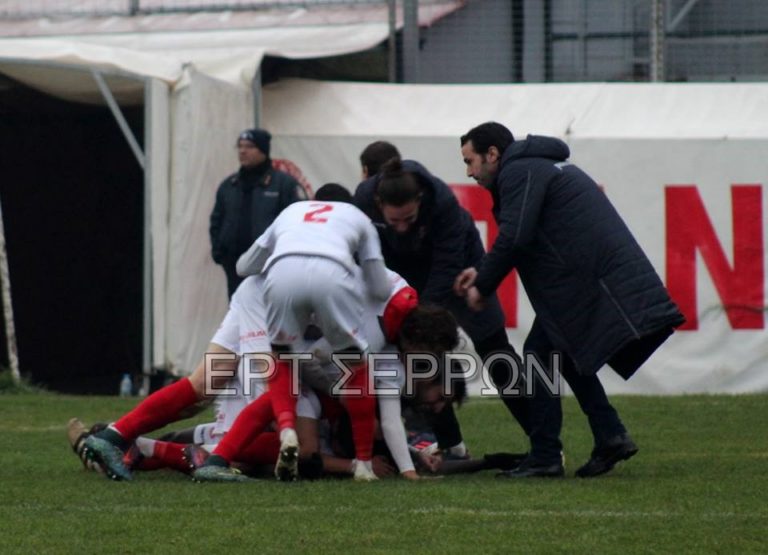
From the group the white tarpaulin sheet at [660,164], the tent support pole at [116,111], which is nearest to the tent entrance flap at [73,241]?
the tent support pole at [116,111]

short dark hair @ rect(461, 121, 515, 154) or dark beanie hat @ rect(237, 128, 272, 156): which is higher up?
short dark hair @ rect(461, 121, 515, 154)

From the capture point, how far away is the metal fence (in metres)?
14.1

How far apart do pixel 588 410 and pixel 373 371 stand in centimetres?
98

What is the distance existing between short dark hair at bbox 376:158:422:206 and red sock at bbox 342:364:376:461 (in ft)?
2.59

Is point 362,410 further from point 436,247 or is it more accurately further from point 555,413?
point 436,247

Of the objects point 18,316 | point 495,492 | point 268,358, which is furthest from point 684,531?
point 18,316

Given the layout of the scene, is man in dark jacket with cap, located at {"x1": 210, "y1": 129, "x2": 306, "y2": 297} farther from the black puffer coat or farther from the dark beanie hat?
the black puffer coat

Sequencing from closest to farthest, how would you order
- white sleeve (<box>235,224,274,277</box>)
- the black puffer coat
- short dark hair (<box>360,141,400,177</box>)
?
white sleeve (<box>235,224,274,277</box>) < the black puffer coat < short dark hair (<box>360,141,400,177</box>)

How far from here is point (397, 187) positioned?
7.33 m

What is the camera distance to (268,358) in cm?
720

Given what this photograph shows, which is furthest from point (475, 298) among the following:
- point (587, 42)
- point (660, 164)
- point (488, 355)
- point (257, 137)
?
point (587, 42)

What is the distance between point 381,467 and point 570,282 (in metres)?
1.17

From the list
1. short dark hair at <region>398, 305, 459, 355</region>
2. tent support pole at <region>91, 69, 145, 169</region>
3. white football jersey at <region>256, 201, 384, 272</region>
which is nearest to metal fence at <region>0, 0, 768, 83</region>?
tent support pole at <region>91, 69, 145, 169</region>

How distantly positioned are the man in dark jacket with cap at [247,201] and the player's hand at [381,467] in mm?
5151
